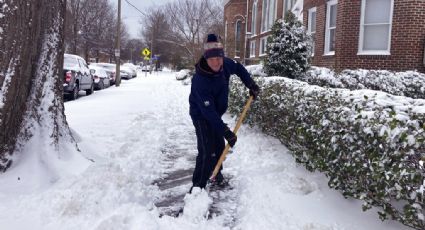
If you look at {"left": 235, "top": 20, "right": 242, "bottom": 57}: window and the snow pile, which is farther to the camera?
{"left": 235, "top": 20, "right": 242, "bottom": 57}: window

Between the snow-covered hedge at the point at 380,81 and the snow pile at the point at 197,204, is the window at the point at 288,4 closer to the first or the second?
the snow-covered hedge at the point at 380,81

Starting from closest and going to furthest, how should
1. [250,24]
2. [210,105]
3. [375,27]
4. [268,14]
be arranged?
[210,105], [375,27], [268,14], [250,24]

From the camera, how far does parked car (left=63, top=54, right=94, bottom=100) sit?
14.4 meters

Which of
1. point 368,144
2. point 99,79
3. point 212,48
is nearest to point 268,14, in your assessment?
point 99,79

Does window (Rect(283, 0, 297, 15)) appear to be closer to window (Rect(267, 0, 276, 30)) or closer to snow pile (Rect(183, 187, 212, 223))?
window (Rect(267, 0, 276, 30))

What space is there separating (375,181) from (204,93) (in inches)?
75.9

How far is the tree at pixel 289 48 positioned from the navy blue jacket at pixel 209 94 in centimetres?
623

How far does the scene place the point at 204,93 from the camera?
14.4 ft

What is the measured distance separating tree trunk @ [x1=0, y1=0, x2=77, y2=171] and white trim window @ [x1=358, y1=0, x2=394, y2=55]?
977 centimetres

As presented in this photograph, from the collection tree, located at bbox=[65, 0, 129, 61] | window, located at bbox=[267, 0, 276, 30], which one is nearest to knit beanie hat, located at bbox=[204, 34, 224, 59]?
window, located at bbox=[267, 0, 276, 30]

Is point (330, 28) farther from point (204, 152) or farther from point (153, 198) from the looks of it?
point (153, 198)

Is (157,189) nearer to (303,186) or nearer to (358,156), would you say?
(303,186)

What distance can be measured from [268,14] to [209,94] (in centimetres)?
2173

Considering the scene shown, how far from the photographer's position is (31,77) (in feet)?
15.0
